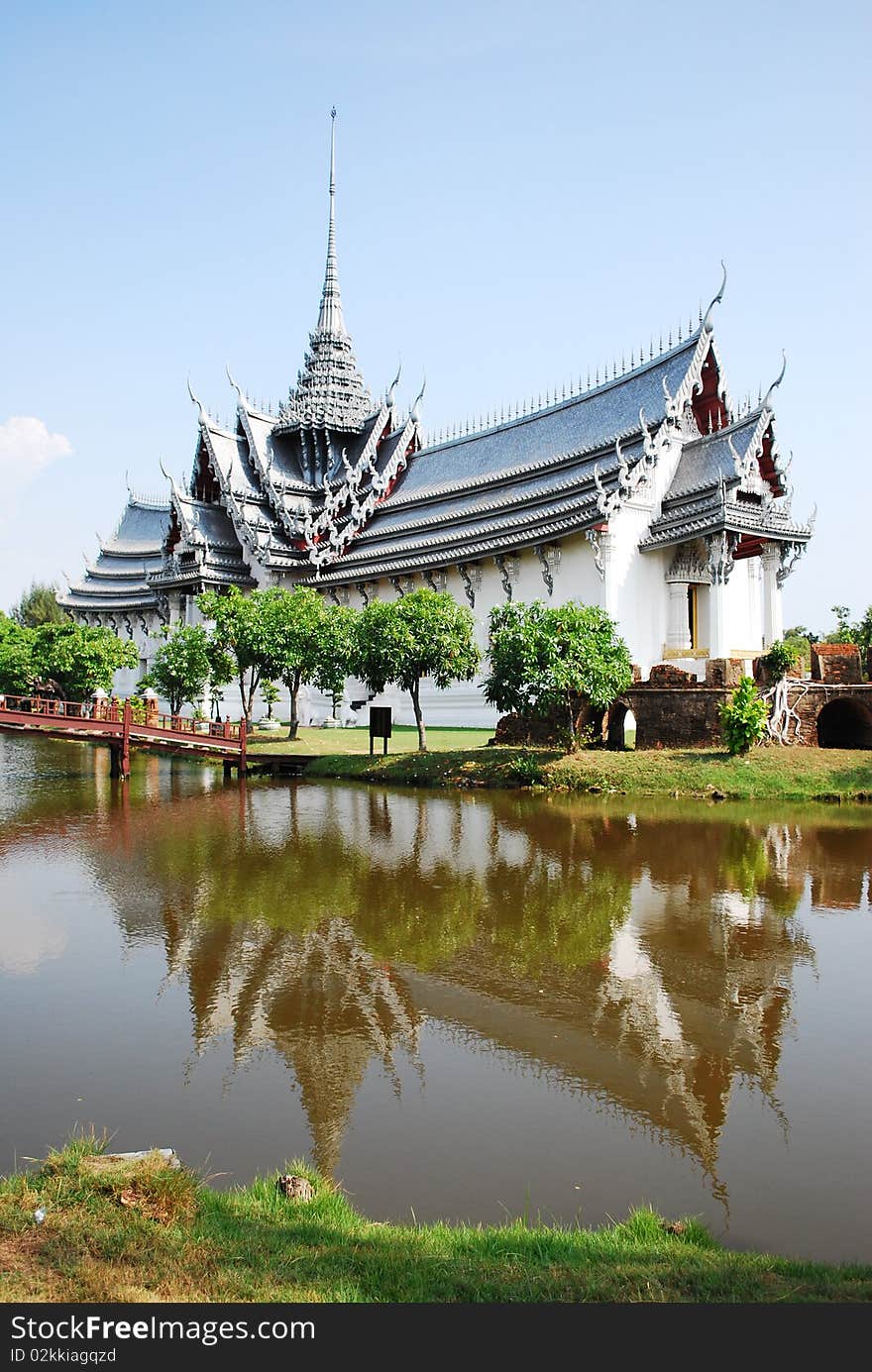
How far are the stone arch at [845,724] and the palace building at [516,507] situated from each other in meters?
3.60

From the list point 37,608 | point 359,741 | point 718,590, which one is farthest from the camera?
point 37,608

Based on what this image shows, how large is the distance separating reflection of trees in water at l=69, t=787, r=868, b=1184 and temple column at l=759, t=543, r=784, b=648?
13693 mm

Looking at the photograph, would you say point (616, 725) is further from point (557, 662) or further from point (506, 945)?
point (506, 945)

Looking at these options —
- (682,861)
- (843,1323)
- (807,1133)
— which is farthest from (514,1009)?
(682,861)

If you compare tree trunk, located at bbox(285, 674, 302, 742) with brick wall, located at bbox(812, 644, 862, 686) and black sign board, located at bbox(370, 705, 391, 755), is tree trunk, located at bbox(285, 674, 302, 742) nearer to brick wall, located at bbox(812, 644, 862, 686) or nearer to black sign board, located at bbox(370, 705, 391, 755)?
black sign board, located at bbox(370, 705, 391, 755)

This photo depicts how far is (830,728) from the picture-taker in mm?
20828

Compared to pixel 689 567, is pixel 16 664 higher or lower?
lower

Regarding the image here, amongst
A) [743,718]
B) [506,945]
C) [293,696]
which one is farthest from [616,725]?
[506,945]

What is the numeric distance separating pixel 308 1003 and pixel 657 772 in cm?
1275

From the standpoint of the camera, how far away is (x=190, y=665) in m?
27.0

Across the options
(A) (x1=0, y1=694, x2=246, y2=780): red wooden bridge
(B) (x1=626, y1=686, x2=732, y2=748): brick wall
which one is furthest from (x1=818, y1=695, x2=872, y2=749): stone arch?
(A) (x1=0, y1=694, x2=246, y2=780): red wooden bridge

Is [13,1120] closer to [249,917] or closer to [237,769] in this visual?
[249,917]

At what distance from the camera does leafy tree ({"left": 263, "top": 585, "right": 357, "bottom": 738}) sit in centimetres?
2461

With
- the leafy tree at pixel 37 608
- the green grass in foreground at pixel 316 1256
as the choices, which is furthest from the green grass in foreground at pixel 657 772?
the leafy tree at pixel 37 608
